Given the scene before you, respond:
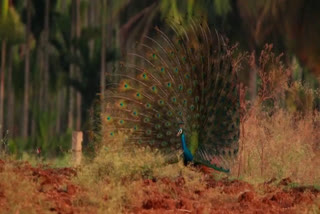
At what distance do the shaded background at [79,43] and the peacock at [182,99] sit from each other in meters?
6.48

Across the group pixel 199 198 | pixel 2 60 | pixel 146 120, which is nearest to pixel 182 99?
pixel 146 120

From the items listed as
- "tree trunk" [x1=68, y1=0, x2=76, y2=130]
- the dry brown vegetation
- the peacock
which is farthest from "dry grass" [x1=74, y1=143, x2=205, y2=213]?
"tree trunk" [x1=68, y1=0, x2=76, y2=130]

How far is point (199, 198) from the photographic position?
7.73 m

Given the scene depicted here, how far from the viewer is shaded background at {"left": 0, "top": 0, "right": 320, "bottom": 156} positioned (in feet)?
A: 59.5

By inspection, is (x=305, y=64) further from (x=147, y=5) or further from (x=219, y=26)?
(x=147, y=5)

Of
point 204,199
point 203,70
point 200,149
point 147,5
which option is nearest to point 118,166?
point 204,199

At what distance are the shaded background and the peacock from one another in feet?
21.3

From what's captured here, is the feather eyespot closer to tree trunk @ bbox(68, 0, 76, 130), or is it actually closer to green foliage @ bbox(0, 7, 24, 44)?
tree trunk @ bbox(68, 0, 76, 130)

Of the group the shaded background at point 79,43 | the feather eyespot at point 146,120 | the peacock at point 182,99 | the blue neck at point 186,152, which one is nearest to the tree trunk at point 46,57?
the shaded background at point 79,43

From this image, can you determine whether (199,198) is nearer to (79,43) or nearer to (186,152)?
(186,152)

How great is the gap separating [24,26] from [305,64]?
765 centimetres

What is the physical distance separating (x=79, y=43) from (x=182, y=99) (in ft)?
29.3

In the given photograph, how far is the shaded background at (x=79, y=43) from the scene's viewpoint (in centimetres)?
1812

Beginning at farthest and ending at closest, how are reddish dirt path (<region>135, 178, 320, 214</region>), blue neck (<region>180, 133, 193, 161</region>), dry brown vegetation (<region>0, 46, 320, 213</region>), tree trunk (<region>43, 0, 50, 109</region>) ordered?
tree trunk (<region>43, 0, 50, 109</region>)
blue neck (<region>180, 133, 193, 161</region>)
reddish dirt path (<region>135, 178, 320, 214</region>)
dry brown vegetation (<region>0, 46, 320, 213</region>)
